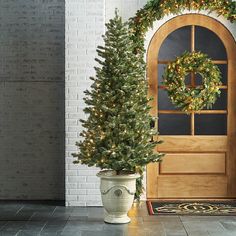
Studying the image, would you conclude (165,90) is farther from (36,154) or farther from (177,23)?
(36,154)

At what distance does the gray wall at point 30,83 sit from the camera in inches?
269

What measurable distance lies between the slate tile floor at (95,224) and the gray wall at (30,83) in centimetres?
93

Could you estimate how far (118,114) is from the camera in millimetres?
5340

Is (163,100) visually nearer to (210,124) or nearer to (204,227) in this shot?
(210,124)

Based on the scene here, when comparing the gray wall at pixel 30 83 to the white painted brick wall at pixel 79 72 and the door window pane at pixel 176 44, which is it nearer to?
the white painted brick wall at pixel 79 72

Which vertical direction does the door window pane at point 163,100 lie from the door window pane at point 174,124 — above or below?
above

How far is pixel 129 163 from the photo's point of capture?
17.4 feet

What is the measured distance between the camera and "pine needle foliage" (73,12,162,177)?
17.5 ft

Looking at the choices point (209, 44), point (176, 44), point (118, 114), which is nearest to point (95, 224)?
point (118, 114)

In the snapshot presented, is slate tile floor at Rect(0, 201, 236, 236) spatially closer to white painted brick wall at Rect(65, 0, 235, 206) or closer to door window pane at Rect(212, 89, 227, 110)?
white painted brick wall at Rect(65, 0, 235, 206)

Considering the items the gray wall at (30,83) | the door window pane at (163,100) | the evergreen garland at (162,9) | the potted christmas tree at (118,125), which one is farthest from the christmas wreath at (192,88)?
the gray wall at (30,83)

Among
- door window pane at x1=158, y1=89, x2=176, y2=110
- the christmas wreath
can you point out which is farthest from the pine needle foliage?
door window pane at x1=158, y1=89, x2=176, y2=110

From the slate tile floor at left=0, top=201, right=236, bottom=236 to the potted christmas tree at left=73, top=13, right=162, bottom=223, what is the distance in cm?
25

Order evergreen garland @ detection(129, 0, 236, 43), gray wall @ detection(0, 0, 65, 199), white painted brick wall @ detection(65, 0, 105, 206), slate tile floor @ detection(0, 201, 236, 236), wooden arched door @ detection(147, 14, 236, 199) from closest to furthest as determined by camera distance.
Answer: slate tile floor @ detection(0, 201, 236, 236) < white painted brick wall @ detection(65, 0, 105, 206) < evergreen garland @ detection(129, 0, 236, 43) < wooden arched door @ detection(147, 14, 236, 199) < gray wall @ detection(0, 0, 65, 199)
